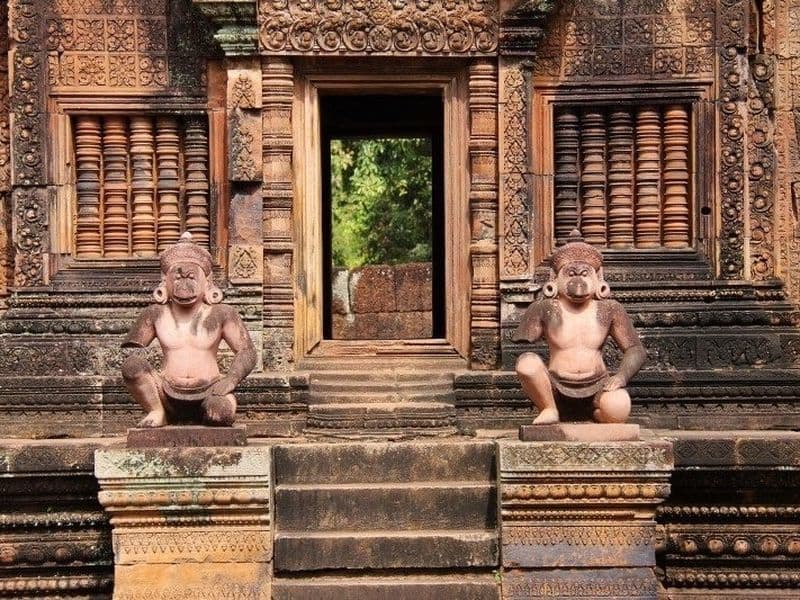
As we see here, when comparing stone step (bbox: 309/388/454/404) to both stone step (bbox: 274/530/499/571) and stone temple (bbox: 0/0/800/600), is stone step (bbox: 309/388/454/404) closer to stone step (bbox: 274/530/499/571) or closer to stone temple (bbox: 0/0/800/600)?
stone temple (bbox: 0/0/800/600)

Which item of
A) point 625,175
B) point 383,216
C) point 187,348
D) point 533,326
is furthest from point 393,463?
point 383,216

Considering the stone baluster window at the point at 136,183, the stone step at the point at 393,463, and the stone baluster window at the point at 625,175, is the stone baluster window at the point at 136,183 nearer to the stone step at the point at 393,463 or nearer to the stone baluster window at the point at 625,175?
the stone step at the point at 393,463

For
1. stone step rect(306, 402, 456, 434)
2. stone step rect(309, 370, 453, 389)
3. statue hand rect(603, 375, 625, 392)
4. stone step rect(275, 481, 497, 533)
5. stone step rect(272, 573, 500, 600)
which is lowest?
stone step rect(272, 573, 500, 600)

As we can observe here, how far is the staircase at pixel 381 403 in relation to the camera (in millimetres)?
8992

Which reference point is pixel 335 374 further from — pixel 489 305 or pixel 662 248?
pixel 662 248

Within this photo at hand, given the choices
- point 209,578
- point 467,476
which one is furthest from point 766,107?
point 209,578

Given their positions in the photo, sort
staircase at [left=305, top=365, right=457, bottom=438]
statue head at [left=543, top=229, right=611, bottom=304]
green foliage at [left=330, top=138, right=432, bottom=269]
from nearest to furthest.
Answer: statue head at [left=543, top=229, right=611, bottom=304] < staircase at [left=305, top=365, right=457, bottom=438] < green foliage at [left=330, top=138, right=432, bottom=269]

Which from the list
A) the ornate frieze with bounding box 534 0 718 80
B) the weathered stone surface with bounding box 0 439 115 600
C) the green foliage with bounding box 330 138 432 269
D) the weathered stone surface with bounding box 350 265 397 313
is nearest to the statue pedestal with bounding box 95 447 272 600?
the weathered stone surface with bounding box 0 439 115 600

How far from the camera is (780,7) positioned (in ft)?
31.4

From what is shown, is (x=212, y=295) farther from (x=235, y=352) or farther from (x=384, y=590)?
(x=384, y=590)

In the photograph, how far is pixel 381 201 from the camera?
23.8 meters

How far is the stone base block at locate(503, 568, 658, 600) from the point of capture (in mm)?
7621

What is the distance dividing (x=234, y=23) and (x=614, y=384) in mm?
3408

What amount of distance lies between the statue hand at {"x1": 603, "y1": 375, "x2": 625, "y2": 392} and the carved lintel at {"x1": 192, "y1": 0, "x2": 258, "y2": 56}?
10.6 ft
